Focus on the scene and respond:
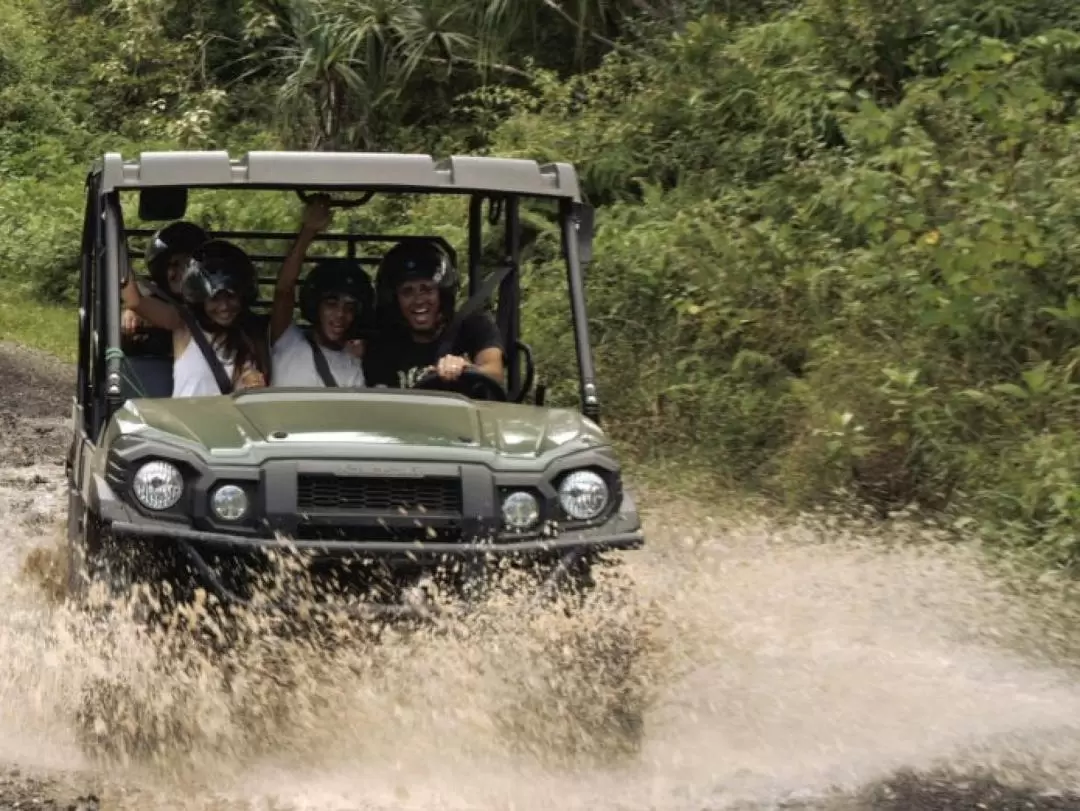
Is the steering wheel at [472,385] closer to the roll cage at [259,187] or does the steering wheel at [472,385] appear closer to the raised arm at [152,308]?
the roll cage at [259,187]

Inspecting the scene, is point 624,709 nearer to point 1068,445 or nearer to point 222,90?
point 1068,445

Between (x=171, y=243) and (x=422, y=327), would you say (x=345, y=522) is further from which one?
(x=171, y=243)

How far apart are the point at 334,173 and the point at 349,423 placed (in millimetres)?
973

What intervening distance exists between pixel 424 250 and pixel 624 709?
2.16 metres

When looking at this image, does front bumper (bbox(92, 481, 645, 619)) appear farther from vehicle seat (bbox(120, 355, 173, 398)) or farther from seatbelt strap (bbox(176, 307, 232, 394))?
vehicle seat (bbox(120, 355, 173, 398))

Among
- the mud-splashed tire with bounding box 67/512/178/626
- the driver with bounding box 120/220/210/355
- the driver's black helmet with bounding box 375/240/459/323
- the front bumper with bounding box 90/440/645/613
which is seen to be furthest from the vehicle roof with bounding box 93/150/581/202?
the mud-splashed tire with bounding box 67/512/178/626

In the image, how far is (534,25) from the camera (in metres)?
15.4

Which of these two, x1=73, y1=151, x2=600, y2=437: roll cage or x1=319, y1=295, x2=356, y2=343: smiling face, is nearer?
x1=73, y1=151, x2=600, y2=437: roll cage

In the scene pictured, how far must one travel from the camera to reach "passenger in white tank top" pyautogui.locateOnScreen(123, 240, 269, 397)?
6125 millimetres

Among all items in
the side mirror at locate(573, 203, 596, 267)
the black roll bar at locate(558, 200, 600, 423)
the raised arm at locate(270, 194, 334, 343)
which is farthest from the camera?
the raised arm at locate(270, 194, 334, 343)

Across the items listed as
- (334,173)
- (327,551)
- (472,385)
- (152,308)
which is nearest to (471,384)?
(472,385)

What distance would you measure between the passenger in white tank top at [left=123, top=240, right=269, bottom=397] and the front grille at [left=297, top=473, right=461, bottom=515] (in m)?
1.29

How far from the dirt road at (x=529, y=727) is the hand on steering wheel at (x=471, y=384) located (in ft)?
2.58

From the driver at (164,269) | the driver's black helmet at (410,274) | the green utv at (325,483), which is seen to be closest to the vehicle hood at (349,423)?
the green utv at (325,483)
